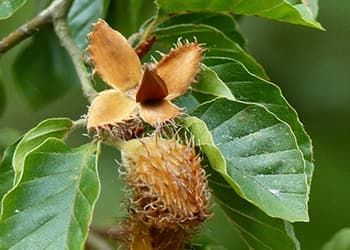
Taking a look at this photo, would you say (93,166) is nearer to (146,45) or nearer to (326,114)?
(146,45)

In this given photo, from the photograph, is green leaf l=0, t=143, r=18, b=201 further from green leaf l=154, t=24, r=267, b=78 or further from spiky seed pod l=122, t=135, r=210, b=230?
green leaf l=154, t=24, r=267, b=78

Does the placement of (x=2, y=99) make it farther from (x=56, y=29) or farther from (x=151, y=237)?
(x=151, y=237)

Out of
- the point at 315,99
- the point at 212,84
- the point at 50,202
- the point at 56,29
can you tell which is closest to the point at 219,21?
the point at 56,29

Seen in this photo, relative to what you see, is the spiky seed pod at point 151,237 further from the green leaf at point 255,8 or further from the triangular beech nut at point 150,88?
the green leaf at point 255,8

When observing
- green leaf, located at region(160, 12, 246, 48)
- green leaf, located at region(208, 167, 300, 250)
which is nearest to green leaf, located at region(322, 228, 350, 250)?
green leaf, located at region(160, 12, 246, 48)

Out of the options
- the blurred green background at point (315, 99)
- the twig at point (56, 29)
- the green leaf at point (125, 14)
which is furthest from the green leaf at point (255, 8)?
the blurred green background at point (315, 99)

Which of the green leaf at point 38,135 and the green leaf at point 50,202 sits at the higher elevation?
the green leaf at point 38,135

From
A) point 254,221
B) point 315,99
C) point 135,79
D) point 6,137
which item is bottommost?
point 315,99
